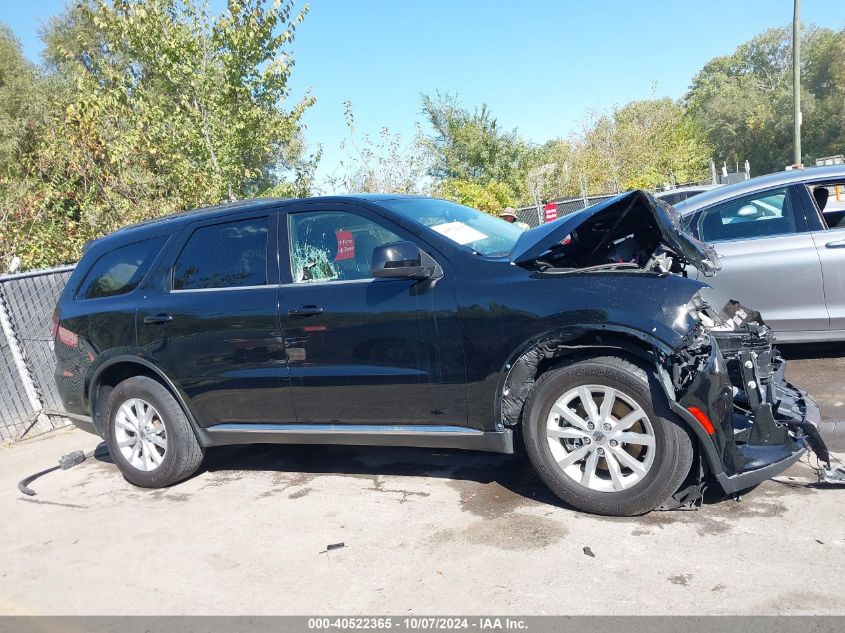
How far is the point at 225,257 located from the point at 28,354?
3837mm

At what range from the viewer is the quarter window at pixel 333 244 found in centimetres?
438

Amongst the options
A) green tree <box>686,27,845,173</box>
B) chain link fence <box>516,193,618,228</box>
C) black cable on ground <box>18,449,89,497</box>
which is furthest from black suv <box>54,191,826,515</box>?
green tree <box>686,27,845,173</box>

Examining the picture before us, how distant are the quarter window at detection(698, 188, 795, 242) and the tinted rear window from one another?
186 inches

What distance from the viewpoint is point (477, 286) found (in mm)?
3965

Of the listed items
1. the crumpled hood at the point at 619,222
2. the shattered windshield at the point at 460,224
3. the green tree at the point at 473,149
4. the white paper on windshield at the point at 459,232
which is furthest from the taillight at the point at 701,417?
the green tree at the point at 473,149

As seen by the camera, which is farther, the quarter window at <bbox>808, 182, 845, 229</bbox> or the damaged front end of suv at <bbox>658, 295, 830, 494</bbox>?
the quarter window at <bbox>808, 182, 845, 229</bbox>

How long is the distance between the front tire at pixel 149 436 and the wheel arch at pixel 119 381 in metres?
0.05

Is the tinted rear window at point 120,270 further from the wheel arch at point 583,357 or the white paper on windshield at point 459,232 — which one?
the wheel arch at point 583,357

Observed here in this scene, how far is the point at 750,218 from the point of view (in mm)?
6297

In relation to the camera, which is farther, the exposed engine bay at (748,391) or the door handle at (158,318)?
the door handle at (158,318)

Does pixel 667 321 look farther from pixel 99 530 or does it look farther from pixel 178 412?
pixel 99 530

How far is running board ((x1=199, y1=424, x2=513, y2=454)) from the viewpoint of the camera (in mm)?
4020

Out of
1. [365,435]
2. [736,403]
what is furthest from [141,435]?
[736,403]

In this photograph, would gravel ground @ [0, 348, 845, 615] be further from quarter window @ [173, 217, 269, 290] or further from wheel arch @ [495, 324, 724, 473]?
quarter window @ [173, 217, 269, 290]
